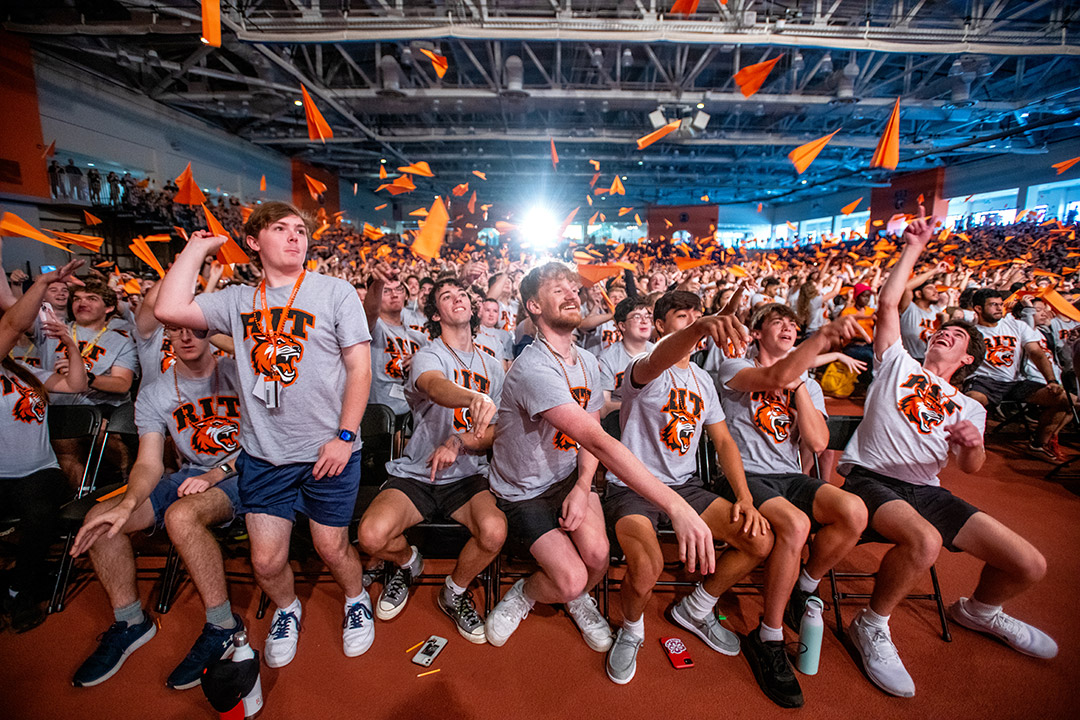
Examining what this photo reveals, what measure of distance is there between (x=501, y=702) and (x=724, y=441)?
5.56 feet

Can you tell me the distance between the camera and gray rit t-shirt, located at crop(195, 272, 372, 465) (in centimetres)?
211

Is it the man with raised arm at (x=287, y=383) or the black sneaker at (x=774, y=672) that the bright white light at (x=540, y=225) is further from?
the black sneaker at (x=774, y=672)

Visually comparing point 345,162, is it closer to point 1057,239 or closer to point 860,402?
point 860,402

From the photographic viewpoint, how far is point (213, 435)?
273 centimetres

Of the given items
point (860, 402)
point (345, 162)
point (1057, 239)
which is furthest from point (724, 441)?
point (345, 162)

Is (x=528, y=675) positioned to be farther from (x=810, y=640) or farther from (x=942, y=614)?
(x=942, y=614)

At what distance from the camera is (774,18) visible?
31.1 ft

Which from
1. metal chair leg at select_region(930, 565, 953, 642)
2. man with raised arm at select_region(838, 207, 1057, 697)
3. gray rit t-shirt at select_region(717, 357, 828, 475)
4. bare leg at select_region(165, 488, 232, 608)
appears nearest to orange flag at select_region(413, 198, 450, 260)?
bare leg at select_region(165, 488, 232, 608)

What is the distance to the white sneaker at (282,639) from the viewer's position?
226 centimetres

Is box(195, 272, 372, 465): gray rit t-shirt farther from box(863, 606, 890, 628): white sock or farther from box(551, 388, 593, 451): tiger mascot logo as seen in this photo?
box(863, 606, 890, 628): white sock

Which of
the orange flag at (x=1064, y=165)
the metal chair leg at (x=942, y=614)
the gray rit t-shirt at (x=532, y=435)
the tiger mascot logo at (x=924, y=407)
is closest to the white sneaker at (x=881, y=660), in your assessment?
the metal chair leg at (x=942, y=614)

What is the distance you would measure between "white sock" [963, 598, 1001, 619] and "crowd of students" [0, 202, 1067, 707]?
10 millimetres

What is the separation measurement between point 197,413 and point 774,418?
3.41 meters

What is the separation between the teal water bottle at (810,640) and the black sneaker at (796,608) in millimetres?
275
